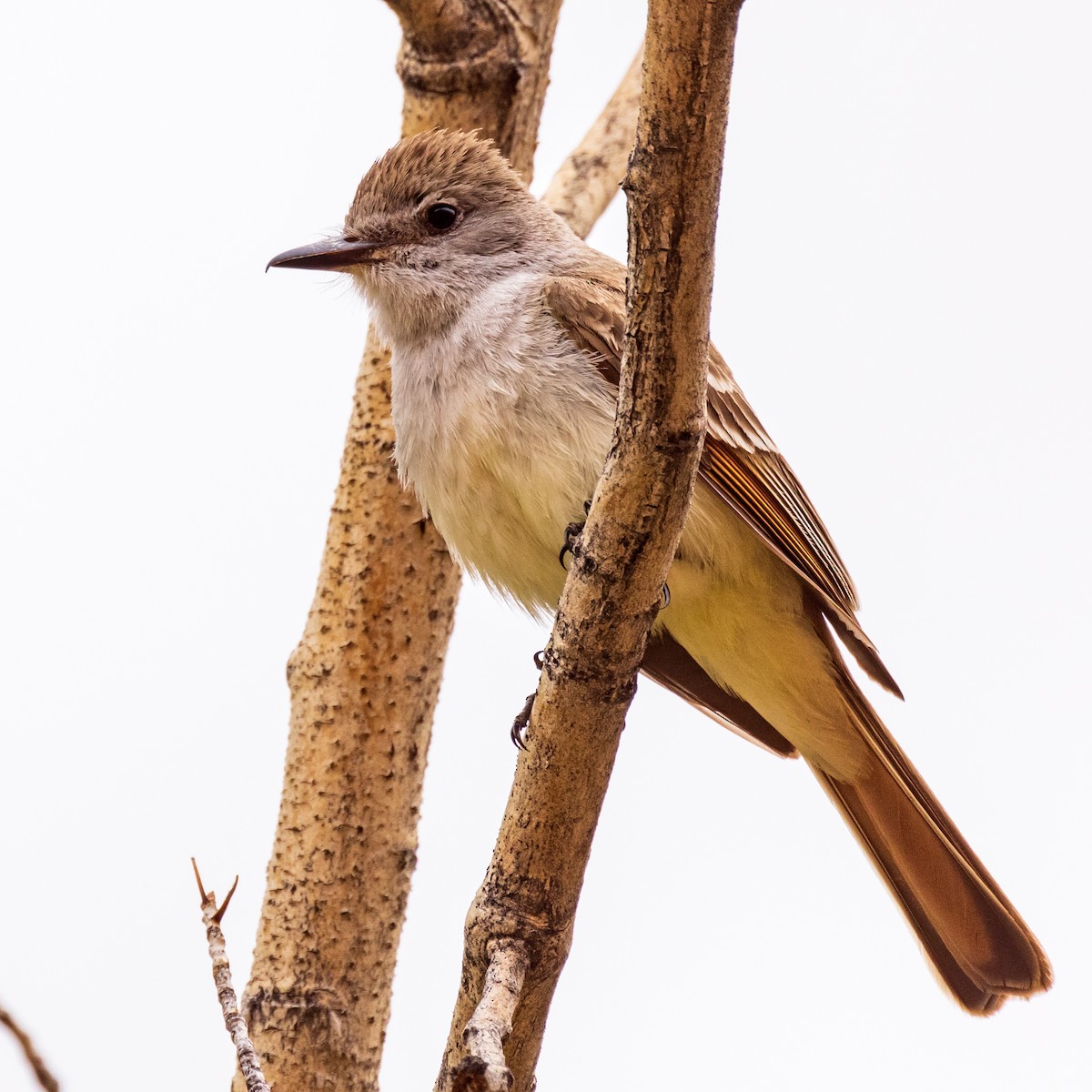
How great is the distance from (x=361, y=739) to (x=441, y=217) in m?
1.64

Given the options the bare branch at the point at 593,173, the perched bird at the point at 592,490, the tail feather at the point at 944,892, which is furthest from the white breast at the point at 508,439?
the bare branch at the point at 593,173

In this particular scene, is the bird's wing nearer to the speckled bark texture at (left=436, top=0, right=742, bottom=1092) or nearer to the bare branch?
the speckled bark texture at (left=436, top=0, right=742, bottom=1092)

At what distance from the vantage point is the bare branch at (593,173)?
510 cm

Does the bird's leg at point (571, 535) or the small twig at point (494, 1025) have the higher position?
the bird's leg at point (571, 535)

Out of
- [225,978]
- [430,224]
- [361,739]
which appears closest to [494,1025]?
[225,978]

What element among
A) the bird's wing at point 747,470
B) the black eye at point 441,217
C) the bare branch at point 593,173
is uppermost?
the bare branch at point 593,173

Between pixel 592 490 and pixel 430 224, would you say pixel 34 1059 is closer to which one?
pixel 592 490

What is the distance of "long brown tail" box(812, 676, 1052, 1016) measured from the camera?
416 centimetres

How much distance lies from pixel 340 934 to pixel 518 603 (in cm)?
104

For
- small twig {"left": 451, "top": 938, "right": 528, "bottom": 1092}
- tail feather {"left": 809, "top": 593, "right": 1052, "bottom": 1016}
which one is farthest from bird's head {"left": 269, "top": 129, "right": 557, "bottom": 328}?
small twig {"left": 451, "top": 938, "right": 528, "bottom": 1092}

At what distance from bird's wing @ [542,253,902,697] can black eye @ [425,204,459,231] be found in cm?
63

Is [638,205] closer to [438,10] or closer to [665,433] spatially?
[665,433]

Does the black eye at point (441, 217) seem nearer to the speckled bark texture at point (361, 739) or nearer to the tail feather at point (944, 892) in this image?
the speckled bark texture at point (361, 739)

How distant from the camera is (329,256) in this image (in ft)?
14.6
